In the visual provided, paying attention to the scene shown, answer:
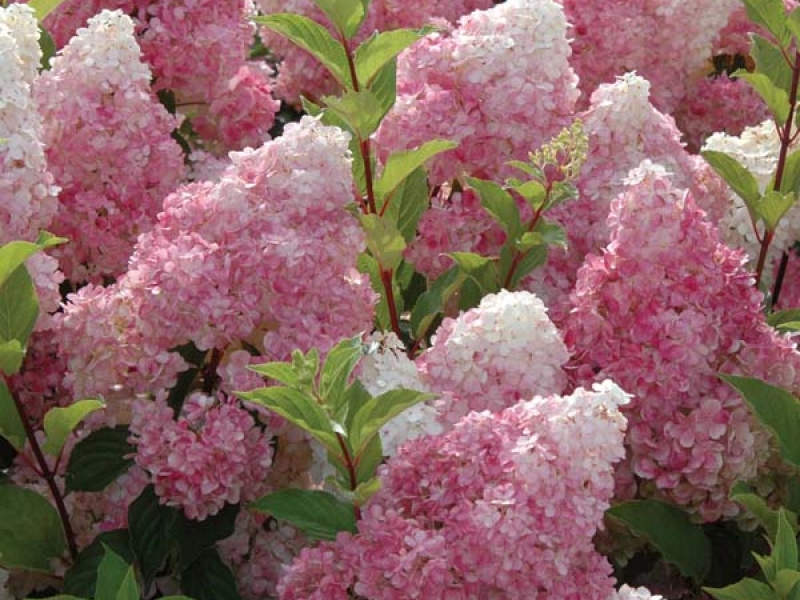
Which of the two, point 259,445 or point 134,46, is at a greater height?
point 134,46

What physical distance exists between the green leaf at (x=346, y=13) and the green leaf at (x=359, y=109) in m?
0.08

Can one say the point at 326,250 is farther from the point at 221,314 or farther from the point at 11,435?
the point at 11,435

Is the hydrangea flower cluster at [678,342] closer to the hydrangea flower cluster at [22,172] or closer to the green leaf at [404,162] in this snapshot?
the green leaf at [404,162]

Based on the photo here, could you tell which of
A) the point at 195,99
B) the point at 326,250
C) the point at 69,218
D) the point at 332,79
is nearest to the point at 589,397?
the point at 326,250

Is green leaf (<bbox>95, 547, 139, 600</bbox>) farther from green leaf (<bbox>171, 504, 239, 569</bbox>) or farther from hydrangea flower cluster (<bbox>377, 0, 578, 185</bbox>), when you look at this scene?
hydrangea flower cluster (<bbox>377, 0, 578, 185</bbox>)

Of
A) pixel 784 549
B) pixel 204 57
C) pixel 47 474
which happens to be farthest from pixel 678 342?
pixel 204 57

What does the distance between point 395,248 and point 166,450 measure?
0.34m

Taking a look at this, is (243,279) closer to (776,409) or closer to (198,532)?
(198,532)

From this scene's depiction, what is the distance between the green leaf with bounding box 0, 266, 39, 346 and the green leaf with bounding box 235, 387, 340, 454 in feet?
1.01

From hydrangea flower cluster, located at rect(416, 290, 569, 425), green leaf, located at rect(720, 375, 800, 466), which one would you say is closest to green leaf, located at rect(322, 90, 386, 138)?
hydrangea flower cluster, located at rect(416, 290, 569, 425)

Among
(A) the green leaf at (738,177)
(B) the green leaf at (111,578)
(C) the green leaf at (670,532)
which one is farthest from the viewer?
(A) the green leaf at (738,177)

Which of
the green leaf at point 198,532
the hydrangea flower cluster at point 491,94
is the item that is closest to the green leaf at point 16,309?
the green leaf at point 198,532

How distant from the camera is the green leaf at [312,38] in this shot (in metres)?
1.54

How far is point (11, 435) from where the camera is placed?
4.74ft
